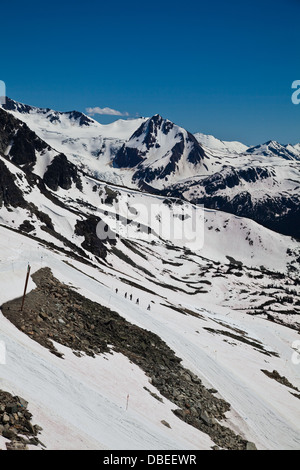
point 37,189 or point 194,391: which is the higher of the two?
point 37,189

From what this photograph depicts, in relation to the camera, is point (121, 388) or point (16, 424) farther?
point (121, 388)

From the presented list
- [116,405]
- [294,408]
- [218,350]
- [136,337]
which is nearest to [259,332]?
[218,350]

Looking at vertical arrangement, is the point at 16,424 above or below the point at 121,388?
above

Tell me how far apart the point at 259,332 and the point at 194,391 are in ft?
169

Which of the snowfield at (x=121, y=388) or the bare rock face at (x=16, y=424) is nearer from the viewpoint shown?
the bare rock face at (x=16, y=424)

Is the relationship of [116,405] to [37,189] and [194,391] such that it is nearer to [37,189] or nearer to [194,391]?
[194,391]

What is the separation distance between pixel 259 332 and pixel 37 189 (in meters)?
98.1

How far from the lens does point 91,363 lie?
24141mm

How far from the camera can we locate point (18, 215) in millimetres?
100438

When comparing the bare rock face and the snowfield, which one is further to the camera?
the snowfield
